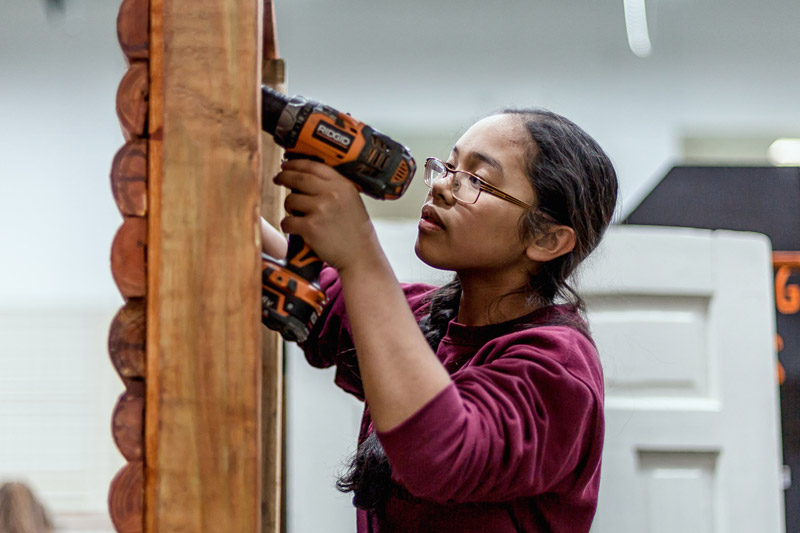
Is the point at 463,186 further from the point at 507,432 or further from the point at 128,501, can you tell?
the point at 128,501

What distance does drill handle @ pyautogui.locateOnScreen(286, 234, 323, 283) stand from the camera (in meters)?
0.77

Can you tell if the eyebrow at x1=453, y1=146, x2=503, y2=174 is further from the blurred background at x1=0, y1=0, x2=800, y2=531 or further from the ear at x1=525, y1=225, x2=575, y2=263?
the blurred background at x1=0, y1=0, x2=800, y2=531

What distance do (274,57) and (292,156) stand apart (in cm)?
51

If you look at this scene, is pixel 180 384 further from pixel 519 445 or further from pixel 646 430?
pixel 646 430

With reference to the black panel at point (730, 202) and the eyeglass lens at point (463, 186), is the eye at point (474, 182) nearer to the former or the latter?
the eyeglass lens at point (463, 186)

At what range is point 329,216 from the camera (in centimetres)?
74

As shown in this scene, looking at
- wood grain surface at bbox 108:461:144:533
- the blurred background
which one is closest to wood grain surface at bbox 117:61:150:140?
wood grain surface at bbox 108:461:144:533

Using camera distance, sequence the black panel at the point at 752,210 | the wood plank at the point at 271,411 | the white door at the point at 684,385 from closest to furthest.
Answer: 1. the wood plank at the point at 271,411
2. the white door at the point at 684,385
3. the black panel at the point at 752,210

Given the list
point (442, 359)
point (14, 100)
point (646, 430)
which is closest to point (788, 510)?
point (646, 430)

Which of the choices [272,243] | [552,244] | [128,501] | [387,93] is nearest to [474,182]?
[552,244]

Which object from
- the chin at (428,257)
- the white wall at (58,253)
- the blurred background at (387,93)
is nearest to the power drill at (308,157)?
the chin at (428,257)

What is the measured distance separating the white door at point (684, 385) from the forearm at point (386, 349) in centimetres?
103

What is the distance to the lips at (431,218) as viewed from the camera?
101 centimetres

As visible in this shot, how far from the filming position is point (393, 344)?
736 mm
